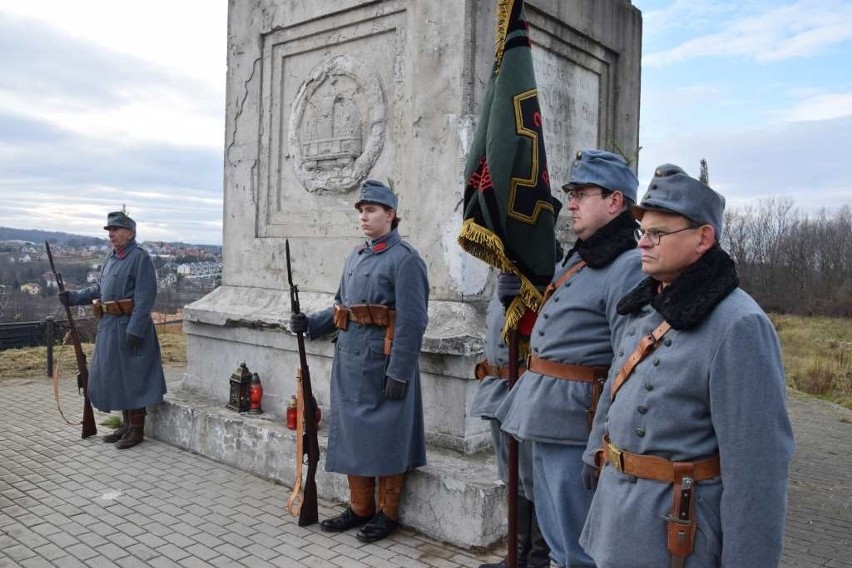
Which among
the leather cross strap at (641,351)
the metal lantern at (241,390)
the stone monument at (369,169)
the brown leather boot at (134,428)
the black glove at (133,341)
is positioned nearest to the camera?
the leather cross strap at (641,351)

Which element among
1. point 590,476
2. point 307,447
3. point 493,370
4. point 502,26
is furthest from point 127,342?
point 590,476

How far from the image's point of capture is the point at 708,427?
201cm

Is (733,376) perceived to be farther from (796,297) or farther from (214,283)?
(796,297)

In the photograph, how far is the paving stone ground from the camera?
13.2 ft

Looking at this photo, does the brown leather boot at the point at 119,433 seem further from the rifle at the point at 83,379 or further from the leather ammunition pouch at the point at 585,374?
the leather ammunition pouch at the point at 585,374

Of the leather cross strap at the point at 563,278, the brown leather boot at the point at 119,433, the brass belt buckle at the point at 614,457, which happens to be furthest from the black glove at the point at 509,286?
the brown leather boot at the point at 119,433

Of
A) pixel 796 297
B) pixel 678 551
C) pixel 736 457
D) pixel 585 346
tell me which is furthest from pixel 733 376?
pixel 796 297

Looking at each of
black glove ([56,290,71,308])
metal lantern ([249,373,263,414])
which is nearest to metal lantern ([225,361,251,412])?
metal lantern ([249,373,263,414])

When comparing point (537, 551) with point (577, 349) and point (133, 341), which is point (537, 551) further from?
point (133, 341)

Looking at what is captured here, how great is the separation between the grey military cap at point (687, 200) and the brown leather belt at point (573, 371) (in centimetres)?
93

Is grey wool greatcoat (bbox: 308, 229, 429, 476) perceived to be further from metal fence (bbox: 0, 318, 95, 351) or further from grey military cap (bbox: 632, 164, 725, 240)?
metal fence (bbox: 0, 318, 95, 351)

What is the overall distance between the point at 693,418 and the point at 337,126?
4.19 metres

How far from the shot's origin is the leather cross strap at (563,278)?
10.0ft

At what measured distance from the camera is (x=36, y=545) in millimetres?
4180
